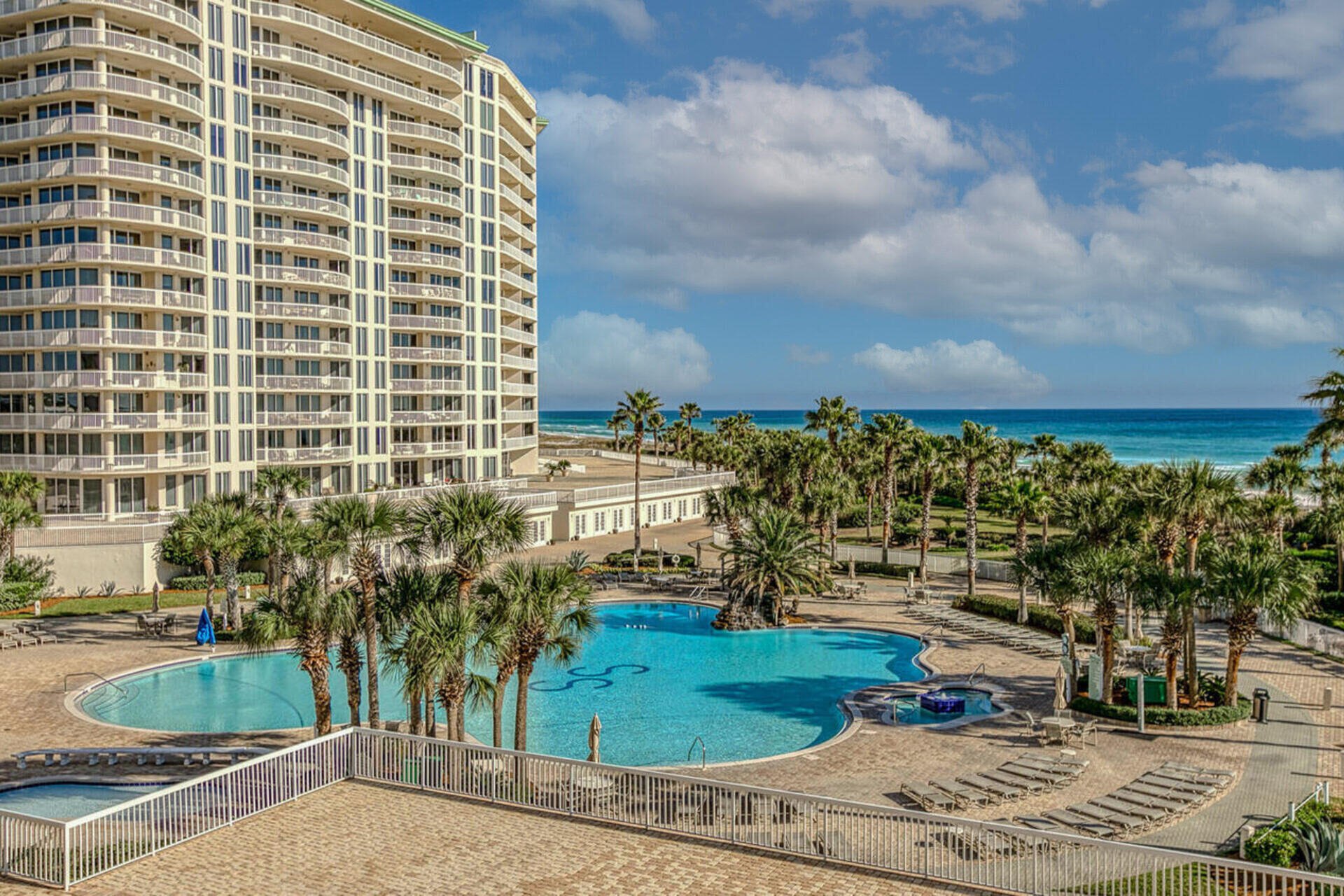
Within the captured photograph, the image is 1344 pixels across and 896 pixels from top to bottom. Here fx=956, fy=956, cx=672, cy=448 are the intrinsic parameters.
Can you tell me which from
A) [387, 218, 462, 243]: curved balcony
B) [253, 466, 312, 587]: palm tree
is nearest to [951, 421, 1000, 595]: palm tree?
[253, 466, 312, 587]: palm tree

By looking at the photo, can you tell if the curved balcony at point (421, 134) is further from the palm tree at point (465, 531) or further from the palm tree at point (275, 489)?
the palm tree at point (465, 531)

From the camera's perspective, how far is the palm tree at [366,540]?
22234mm

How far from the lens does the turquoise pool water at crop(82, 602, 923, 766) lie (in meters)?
27.0

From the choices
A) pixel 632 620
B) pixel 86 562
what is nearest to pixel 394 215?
pixel 86 562

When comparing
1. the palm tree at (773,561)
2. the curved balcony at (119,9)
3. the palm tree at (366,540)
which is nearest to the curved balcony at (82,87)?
the curved balcony at (119,9)

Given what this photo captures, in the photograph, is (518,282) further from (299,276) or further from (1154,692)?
(1154,692)

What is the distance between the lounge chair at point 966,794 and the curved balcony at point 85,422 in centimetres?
4393

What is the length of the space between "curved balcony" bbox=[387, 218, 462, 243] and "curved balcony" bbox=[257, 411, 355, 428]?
41.4ft

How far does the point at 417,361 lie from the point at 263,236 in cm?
1207

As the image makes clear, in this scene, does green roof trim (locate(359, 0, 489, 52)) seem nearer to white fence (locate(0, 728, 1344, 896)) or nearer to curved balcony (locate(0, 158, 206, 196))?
curved balcony (locate(0, 158, 206, 196))

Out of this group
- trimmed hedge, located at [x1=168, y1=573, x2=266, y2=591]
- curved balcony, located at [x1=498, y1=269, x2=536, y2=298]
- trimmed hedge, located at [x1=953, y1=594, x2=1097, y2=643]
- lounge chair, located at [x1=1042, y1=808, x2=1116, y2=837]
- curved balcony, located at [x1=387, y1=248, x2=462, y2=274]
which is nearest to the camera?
lounge chair, located at [x1=1042, y1=808, x2=1116, y2=837]

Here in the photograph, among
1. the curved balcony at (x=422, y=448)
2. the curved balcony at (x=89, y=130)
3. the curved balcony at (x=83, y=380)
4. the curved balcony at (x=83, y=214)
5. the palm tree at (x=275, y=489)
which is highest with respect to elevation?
the curved balcony at (x=89, y=130)

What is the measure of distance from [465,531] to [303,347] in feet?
130

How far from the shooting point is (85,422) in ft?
157
